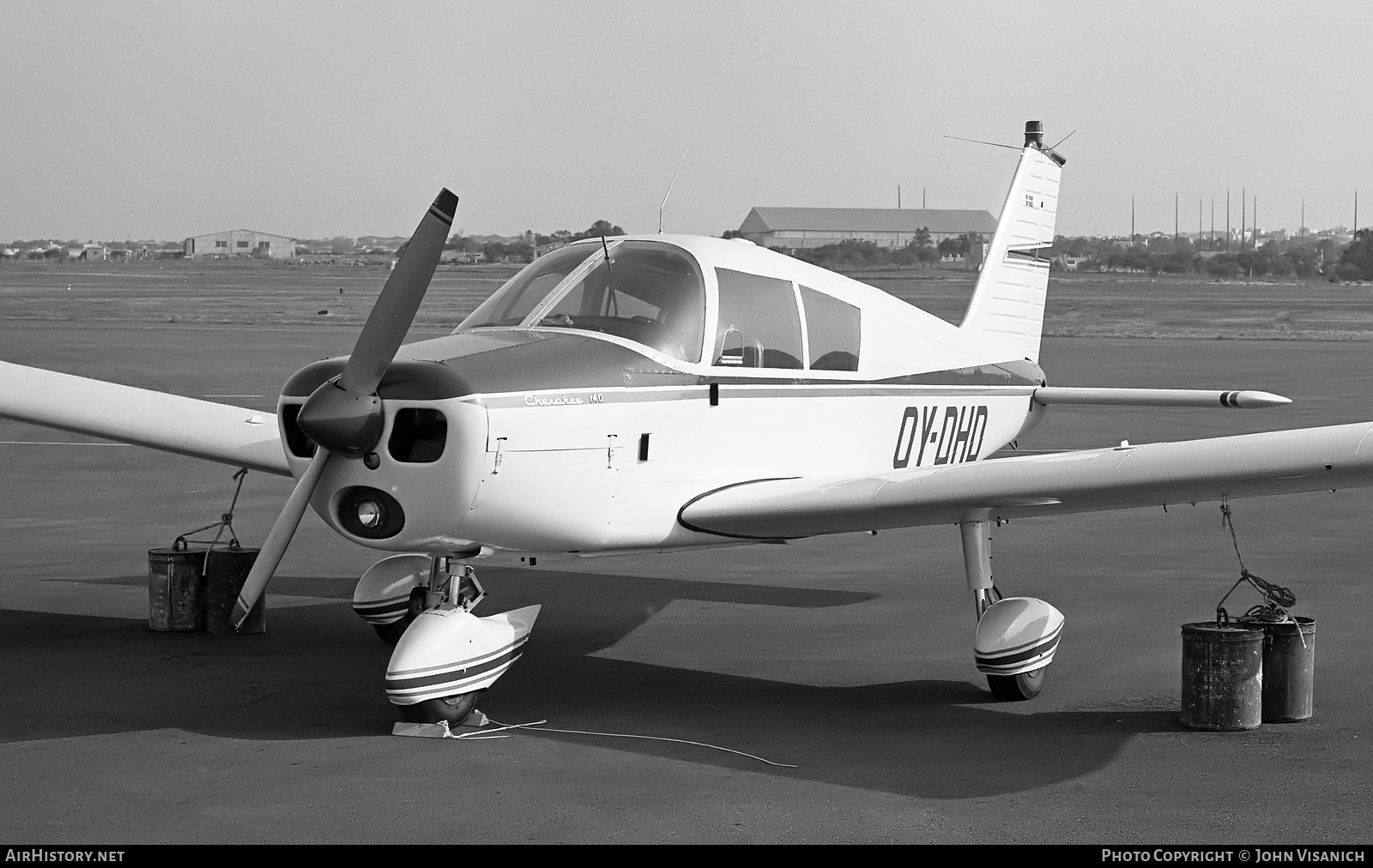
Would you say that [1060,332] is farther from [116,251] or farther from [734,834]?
[116,251]

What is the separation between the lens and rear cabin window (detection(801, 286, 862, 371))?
818 centimetres

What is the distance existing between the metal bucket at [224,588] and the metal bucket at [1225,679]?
16.4 ft

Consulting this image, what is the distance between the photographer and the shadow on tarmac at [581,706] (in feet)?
20.3

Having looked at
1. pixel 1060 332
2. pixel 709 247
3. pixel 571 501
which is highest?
pixel 709 247

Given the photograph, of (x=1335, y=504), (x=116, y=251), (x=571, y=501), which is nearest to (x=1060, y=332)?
(x=1335, y=504)

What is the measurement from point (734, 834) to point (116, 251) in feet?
637

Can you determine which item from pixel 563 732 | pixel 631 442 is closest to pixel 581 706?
pixel 563 732

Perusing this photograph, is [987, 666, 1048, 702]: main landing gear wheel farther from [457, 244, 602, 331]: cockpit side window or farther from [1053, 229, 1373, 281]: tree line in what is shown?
[1053, 229, 1373, 281]: tree line

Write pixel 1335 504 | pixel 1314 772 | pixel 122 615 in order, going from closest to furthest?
1. pixel 1314 772
2. pixel 122 615
3. pixel 1335 504

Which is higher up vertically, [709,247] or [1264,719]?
[709,247]

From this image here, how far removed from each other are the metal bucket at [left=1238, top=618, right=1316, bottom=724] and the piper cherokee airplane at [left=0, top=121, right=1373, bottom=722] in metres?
0.69
